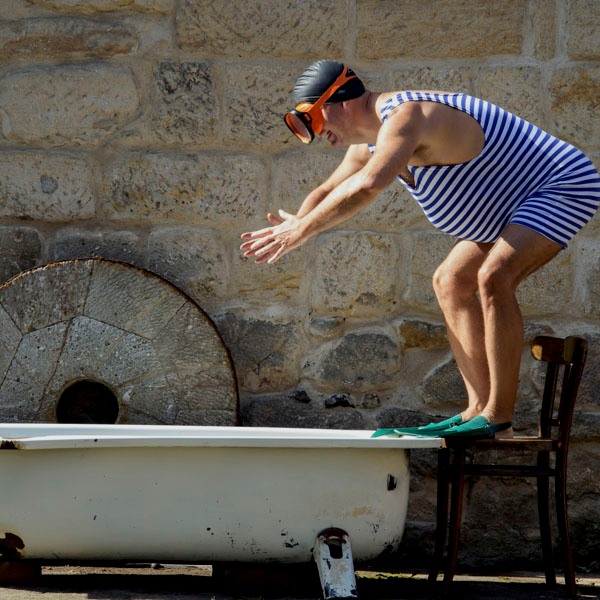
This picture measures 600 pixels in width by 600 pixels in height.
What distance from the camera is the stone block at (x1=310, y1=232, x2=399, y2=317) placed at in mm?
3912

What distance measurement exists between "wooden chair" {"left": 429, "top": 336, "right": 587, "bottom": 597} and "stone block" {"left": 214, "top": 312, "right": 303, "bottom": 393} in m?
0.82

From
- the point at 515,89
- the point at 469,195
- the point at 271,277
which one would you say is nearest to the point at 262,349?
the point at 271,277

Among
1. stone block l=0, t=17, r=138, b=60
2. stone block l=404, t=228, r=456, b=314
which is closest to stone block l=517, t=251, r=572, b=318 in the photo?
stone block l=404, t=228, r=456, b=314

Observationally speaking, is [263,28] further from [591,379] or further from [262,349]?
[591,379]

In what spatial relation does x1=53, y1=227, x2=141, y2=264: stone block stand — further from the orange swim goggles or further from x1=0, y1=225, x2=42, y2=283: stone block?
the orange swim goggles

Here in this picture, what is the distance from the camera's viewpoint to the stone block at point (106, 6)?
3955mm

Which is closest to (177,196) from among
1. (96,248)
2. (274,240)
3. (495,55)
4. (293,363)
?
(96,248)

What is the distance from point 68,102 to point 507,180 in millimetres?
1759

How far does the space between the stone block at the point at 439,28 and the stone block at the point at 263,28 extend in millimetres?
108

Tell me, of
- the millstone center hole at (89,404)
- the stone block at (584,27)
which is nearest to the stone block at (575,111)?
the stone block at (584,27)

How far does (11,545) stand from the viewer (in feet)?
10.1

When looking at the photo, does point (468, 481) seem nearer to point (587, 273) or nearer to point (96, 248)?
point (587, 273)

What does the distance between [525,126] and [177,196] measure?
137 cm

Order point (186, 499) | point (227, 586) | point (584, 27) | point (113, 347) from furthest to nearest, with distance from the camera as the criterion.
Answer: point (584, 27), point (113, 347), point (227, 586), point (186, 499)
